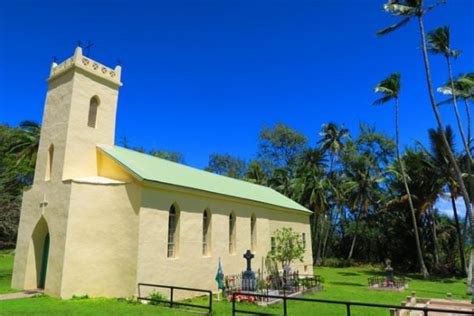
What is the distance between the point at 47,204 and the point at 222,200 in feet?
29.9

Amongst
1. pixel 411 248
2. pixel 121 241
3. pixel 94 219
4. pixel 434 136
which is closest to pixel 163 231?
pixel 121 241

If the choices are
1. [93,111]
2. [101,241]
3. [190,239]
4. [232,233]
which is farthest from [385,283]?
[93,111]

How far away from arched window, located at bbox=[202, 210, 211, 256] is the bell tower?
629cm

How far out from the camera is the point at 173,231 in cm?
1692

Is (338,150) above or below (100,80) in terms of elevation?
above

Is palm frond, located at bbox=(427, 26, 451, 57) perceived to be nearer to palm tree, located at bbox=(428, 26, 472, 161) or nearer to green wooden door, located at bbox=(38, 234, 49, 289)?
palm tree, located at bbox=(428, 26, 472, 161)

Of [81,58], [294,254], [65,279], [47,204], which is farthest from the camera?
[294,254]

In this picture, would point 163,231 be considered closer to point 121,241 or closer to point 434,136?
point 121,241

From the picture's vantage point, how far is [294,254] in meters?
22.2

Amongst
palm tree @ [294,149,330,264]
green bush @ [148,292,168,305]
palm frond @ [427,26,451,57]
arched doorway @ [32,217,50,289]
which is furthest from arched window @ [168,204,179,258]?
palm tree @ [294,149,330,264]

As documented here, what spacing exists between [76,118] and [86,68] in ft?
8.68

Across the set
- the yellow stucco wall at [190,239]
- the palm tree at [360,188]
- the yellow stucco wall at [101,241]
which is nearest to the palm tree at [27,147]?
the yellow stucco wall at [101,241]

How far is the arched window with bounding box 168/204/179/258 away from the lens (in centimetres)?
1666

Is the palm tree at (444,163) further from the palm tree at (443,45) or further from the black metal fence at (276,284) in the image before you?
the black metal fence at (276,284)
